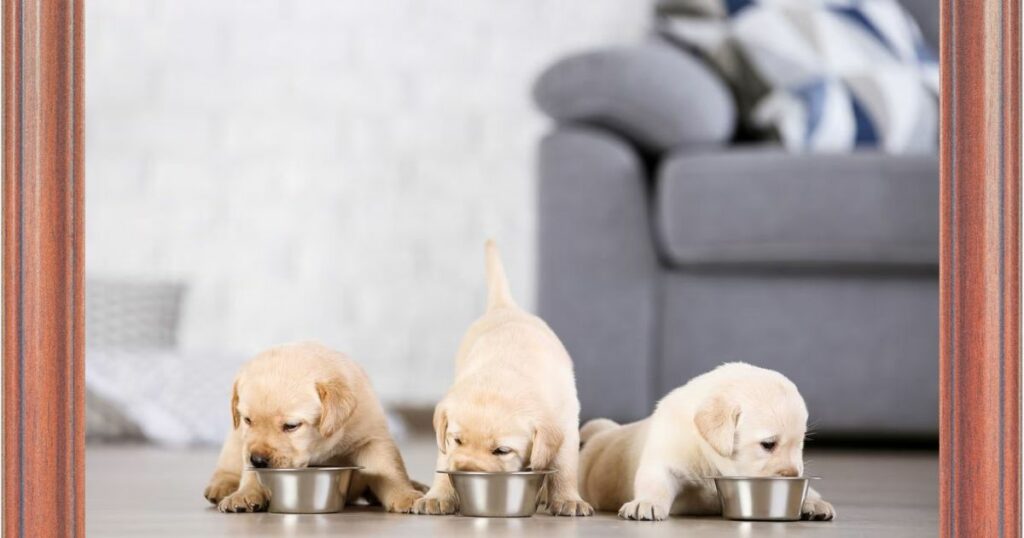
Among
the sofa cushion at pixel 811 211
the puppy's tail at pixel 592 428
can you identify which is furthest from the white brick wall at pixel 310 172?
the puppy's tail at pixel 592 428

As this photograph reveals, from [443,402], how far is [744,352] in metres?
1.20

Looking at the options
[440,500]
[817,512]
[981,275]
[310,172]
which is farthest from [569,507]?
[310,172]

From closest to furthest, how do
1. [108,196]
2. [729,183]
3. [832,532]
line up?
[832,532] → [729,183] → [108,196]

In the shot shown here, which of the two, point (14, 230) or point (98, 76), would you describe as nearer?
point (14, 230)

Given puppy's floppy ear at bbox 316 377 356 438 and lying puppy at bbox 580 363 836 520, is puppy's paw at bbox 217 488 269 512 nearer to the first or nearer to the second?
puppy's floppy ear at bbox 316 377 356 438

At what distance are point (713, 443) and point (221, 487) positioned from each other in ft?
1.75

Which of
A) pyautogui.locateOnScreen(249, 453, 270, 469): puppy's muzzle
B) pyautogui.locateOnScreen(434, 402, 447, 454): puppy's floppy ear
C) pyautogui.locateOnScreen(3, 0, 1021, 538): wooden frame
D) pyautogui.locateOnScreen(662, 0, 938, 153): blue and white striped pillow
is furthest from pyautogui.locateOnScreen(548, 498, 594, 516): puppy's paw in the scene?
pyautogui.locateOnScreen(662, 0, 938, 153): blue and white striped pillow

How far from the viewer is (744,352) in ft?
7.47

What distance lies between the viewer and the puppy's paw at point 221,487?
1345mm

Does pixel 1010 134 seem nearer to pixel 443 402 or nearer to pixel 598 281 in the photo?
pixel 443 402

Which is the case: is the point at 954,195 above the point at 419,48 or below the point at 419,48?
below

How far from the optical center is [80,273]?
85cm

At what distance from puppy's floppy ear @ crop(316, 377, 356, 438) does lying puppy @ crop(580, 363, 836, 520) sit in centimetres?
28

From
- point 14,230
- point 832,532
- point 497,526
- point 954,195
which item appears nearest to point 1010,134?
point 954,195
